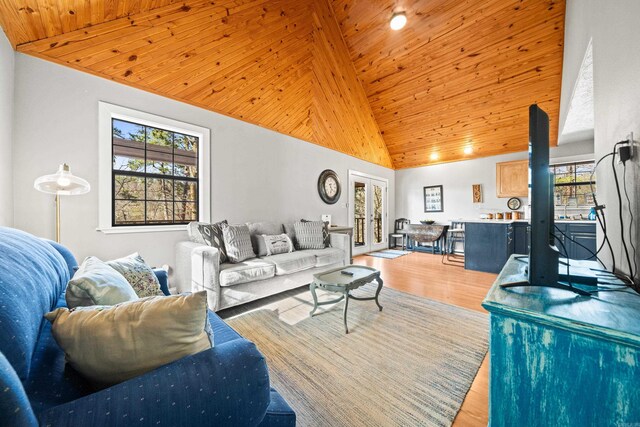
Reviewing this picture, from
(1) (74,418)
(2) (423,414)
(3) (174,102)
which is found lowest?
(2) (423,414)

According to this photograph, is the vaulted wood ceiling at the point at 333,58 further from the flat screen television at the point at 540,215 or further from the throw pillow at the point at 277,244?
the flat screen television at the point at 540,215

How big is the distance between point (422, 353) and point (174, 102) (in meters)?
3.85

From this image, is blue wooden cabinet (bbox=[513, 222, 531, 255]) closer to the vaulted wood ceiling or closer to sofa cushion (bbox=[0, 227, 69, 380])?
the vaulted wood ceiling

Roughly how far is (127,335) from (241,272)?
1884mm

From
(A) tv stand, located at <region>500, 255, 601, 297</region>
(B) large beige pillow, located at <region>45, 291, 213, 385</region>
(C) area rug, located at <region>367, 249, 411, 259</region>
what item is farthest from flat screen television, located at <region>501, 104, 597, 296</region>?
(C) area rug, located at <region>367, 249, 411, 259</region>

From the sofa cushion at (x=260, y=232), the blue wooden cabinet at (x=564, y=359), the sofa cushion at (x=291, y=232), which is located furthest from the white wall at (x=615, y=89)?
the sofa cushion at (x=291, y=232)

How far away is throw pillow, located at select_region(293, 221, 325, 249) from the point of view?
3707 millimetres

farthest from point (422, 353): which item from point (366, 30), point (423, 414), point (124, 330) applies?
point (366, 30)

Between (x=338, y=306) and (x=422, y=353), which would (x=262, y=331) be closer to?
(x=338, y=306)

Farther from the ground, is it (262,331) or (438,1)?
(438,1)

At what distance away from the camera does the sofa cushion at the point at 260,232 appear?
3176 millimetres

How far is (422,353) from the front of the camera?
1.81 metres

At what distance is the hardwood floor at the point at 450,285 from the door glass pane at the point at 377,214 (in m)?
1.36

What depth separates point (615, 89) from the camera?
4.17 ft
